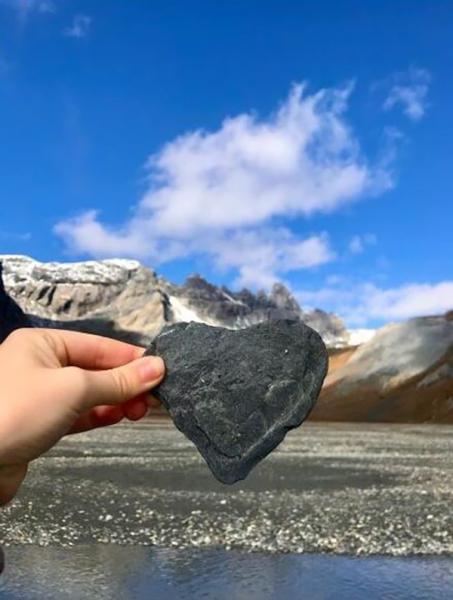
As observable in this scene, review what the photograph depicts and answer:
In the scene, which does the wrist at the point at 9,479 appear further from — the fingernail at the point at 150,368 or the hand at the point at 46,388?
the fingernail at the point at 150,368

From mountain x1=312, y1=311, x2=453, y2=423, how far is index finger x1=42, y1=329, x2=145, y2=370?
65561mm

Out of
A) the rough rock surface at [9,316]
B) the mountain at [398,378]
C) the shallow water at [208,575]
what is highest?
the rough rock surface at [9,316]

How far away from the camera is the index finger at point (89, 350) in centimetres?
394

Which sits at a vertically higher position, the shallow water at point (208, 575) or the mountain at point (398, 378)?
the mountain at point (398, 378)

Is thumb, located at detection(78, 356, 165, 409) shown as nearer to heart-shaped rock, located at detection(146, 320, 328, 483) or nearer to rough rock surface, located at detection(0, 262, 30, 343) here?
heart-shaped rock, located at detection(146, 320, 328, 483)

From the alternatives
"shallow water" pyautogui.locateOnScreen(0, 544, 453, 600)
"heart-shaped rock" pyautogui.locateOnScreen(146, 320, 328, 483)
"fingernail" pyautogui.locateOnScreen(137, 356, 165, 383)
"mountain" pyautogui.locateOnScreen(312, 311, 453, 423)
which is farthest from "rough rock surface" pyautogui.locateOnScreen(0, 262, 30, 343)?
"fingernail" pyautogui.locateOnScreen(137, 356, 165, 383)

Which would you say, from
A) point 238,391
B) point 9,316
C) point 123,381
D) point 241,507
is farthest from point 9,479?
point 9,316

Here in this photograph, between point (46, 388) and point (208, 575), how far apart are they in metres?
4.83

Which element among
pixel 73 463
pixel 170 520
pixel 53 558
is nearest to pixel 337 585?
pixel 53 558

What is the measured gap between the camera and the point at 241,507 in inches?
471

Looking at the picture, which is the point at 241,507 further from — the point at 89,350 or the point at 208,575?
the point at 89,350

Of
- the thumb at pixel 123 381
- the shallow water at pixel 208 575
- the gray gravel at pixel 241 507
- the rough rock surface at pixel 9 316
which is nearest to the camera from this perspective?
the thumb at pixel 123 381

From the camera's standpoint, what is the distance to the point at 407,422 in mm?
67562

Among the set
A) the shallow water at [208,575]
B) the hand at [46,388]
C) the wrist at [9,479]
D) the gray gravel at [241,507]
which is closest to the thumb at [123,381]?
the hand at [46,388]
